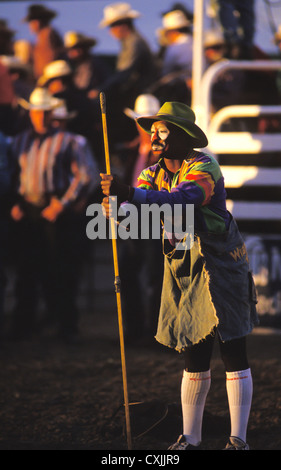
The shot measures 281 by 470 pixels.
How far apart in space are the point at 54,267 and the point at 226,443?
3.46 m

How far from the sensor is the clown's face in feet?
14.2

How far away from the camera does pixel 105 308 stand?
9.68m

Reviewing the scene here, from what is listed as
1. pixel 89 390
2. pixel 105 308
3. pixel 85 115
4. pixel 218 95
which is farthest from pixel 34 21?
pixel 89 390

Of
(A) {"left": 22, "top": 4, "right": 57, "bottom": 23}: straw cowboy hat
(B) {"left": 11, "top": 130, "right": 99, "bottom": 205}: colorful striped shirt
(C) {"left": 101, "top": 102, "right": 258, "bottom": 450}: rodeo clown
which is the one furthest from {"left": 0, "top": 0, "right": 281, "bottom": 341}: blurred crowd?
(C) {"left": 101, "top": 102, "right": 258, "bottom": 450}: rodeo clown

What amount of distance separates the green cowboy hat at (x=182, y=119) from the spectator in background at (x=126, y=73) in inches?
170

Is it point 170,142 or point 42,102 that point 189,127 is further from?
point 42,102

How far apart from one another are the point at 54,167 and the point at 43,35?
3.06m

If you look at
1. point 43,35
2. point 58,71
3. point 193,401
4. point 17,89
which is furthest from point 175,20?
point 193,401

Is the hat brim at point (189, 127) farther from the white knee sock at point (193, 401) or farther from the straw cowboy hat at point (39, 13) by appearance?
the straw cowboy hat at point (39, 13)

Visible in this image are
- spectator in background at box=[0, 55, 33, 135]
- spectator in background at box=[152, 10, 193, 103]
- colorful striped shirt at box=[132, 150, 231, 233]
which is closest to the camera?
colorful striped shirt at box=[132, 150, 231, 233]

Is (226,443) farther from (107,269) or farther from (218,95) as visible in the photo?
(107,269)

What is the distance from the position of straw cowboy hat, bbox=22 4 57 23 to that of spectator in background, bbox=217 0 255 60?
108 inches

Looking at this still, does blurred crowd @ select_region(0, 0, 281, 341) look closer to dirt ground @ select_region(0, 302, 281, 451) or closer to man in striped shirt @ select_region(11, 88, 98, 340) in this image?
man in striped shirt @ select_region(11, 88, 98, 340)

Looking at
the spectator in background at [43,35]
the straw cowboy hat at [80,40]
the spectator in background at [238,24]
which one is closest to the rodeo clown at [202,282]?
the spectator in background at [238,24]
